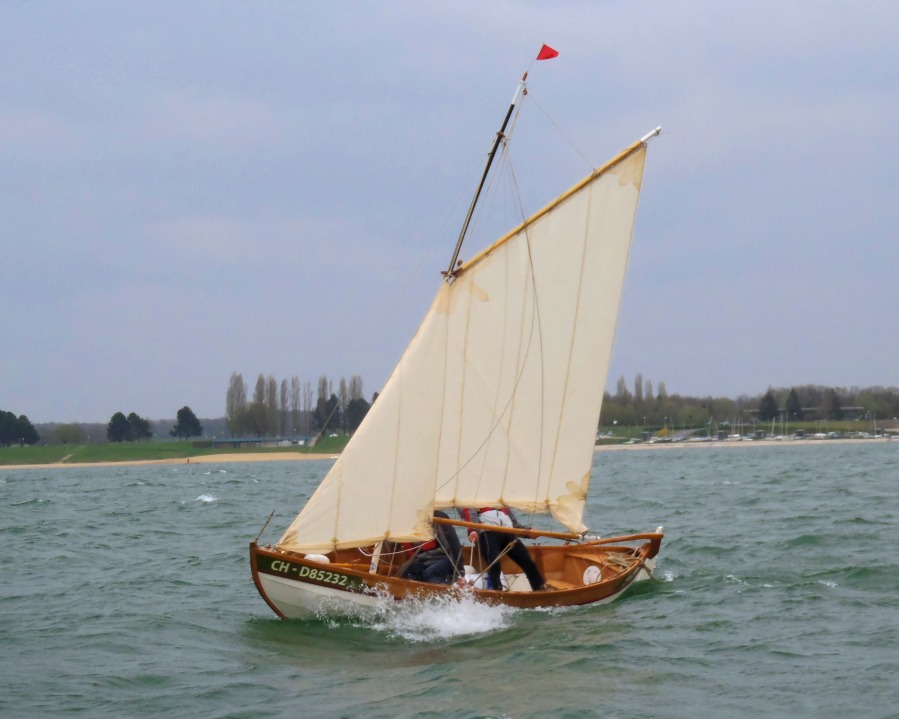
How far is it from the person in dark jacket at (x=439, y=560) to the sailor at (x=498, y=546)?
405mm

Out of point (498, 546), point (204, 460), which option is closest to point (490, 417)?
point (498, 546)

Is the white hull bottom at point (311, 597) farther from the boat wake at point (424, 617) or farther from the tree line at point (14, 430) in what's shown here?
the tree line at point (14, 430)

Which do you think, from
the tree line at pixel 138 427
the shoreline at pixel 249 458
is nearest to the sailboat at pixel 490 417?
the shoreline at pixel 249 458

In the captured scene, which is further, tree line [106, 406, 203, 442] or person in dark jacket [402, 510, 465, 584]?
tree line [106, 406, 203, 442]

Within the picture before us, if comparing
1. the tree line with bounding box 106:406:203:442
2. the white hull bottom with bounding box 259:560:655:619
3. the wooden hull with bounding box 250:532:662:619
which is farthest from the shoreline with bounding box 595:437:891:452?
the white hull bottom with bounding box 259:560:655:619

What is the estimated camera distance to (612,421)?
631 ft

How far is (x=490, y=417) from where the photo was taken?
1964 centimetres

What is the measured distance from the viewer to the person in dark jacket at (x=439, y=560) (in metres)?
19.2

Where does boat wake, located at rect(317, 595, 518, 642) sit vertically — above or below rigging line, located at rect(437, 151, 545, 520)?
below

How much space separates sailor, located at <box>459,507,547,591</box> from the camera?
771 inches

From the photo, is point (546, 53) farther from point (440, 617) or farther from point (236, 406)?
point (236, 406)

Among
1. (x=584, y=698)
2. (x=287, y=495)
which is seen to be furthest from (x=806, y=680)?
(x=287, y=495)

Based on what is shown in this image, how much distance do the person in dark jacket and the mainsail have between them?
55 centimetres

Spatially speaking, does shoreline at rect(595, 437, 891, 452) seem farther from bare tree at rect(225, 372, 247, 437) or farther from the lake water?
the lake water
